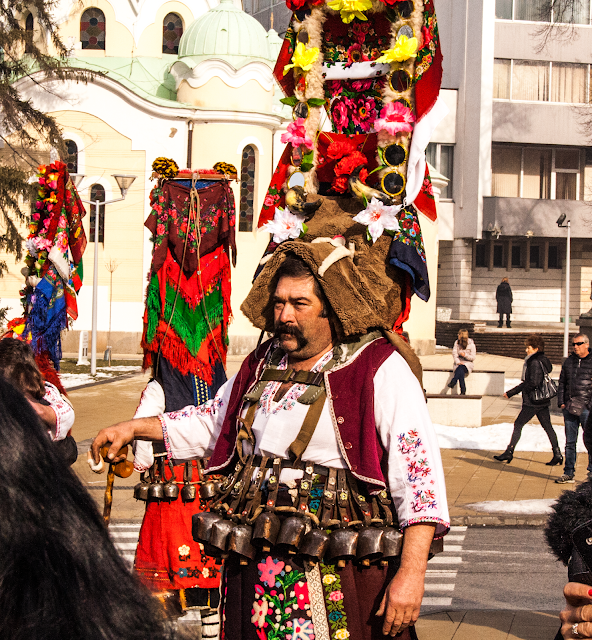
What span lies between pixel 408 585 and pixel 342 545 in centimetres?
26

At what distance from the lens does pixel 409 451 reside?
3111 mm

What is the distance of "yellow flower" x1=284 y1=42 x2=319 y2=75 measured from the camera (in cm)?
403

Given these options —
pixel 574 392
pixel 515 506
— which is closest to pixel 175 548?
pixel 515 506

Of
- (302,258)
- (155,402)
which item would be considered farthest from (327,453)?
(155,402)

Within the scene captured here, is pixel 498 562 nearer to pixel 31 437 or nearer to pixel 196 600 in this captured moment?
pixel 196 600

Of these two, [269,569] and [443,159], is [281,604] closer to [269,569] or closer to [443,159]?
[269,569]

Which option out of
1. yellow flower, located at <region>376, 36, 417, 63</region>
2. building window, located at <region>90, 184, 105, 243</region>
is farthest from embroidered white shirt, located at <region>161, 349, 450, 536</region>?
building window, located at <region>90, 184, 105, 243</region>

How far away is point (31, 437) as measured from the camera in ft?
4.02

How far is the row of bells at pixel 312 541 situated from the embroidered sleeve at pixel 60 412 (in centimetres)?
219

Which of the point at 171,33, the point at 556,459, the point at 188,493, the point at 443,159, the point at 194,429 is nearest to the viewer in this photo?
the point at 194,429

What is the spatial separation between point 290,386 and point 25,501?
87.5 inches

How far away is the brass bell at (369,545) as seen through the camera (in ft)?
10.1

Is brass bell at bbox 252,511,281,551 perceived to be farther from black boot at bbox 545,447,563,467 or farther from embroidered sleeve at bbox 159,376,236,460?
black boot at bbox 545,447,563,467

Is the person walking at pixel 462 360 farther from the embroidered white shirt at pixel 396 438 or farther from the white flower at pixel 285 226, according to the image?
the embroidered white shirt at pixel 396 438
